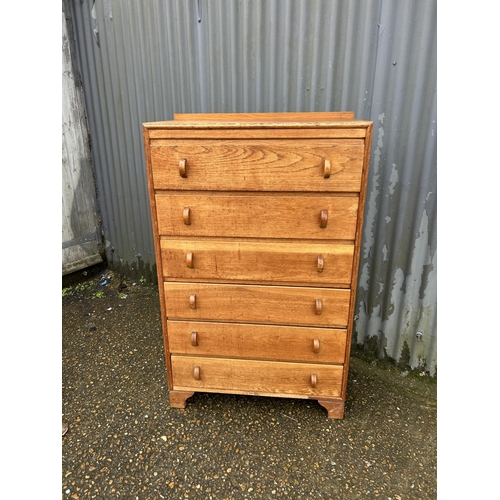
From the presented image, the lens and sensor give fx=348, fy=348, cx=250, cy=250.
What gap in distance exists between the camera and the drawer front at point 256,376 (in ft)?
6.64

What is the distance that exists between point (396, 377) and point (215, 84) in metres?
2.55

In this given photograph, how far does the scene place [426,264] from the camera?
7.48 ft

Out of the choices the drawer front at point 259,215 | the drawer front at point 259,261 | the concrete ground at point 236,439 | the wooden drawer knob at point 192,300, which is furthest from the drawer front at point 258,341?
the drawer front at point 259,215

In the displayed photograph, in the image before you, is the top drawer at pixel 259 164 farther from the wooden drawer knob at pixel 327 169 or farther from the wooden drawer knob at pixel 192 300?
the wooden drawer knob at pixel 192 300

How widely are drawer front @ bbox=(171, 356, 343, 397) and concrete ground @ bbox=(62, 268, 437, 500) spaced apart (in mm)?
205

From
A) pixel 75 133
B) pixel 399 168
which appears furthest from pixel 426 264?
pixel 75 133

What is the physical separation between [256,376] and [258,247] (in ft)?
2.64

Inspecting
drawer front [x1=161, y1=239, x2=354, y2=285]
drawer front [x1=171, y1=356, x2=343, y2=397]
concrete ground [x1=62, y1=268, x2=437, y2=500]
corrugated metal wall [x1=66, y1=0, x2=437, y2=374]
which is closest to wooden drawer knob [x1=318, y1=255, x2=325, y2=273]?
drawer front [x1=161, y1=239, x2=354, y2=285]

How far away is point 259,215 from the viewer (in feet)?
5.79

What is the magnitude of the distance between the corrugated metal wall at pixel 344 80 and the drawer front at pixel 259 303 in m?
0.75

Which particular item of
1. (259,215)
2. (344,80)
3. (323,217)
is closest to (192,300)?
(259,215)

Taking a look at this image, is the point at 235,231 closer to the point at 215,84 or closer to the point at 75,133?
the point at 215,84

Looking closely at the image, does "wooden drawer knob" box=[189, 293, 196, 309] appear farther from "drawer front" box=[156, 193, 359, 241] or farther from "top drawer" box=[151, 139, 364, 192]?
"top drawer" box=[151, 139, 364, 192]

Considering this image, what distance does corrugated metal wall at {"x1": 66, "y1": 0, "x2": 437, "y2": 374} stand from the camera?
210 cm
